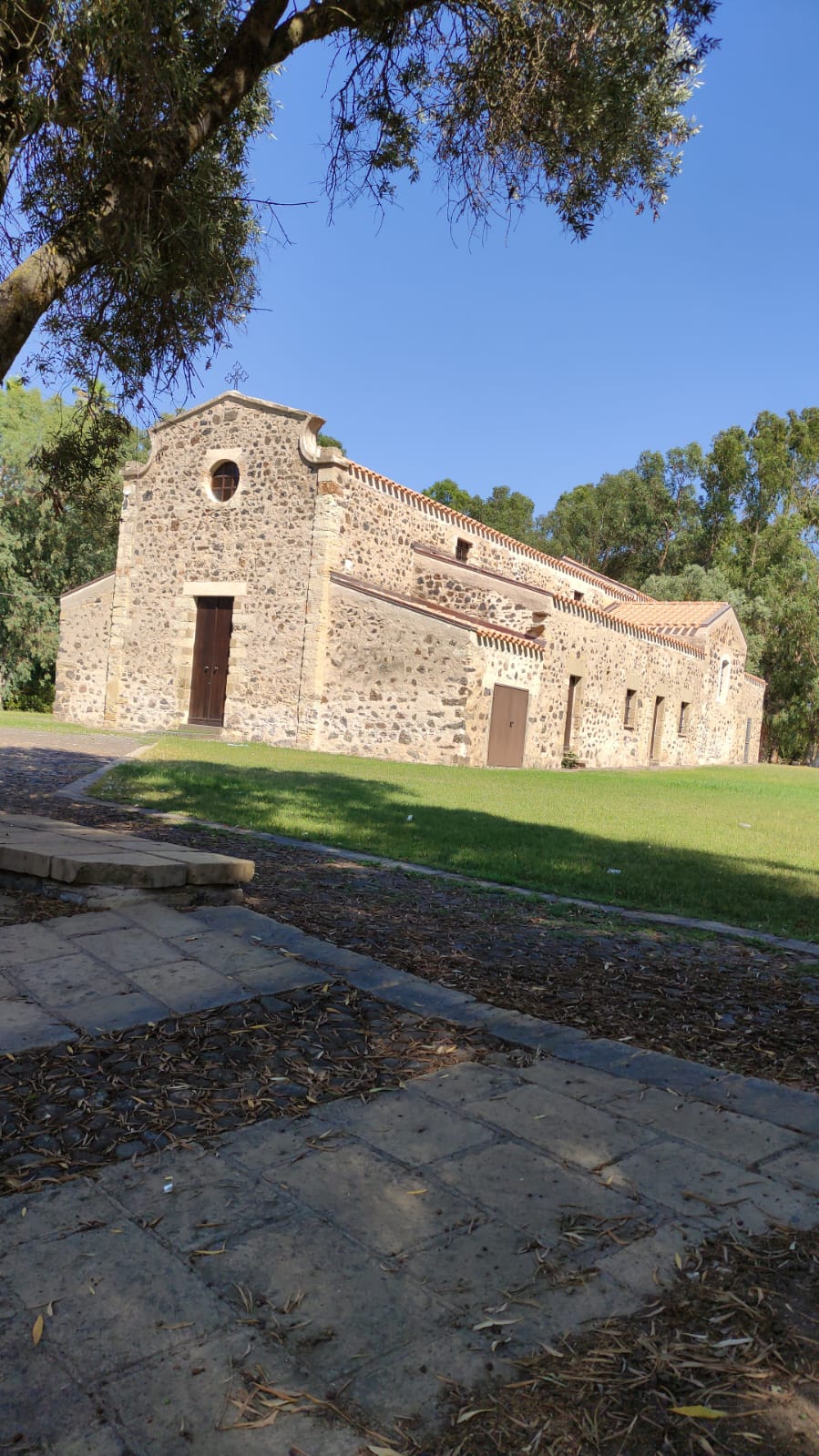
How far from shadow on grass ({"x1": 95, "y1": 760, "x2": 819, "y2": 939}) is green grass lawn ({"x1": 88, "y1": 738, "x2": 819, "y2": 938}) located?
2cm

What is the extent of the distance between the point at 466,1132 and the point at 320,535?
1854 cm

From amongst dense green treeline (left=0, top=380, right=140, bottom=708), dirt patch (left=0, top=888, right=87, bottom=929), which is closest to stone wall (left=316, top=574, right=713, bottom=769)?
dense green treeline (left=0, top=380, right=140, bottom=708)

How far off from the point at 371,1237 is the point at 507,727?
729 inches

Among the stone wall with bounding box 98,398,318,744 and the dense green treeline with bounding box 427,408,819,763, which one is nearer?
the stone wall with bounding box 98,398,318,744

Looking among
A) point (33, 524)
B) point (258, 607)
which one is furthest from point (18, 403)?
point (258, 607)

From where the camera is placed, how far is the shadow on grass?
22.2ft

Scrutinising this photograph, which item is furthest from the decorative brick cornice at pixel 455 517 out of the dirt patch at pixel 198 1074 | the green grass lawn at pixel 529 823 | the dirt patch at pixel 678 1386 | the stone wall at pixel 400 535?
the dirt patch at pixel 678 1386

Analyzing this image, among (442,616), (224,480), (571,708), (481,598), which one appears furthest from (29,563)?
(571,708)

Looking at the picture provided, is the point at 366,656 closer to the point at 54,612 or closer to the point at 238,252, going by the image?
the point at 238,252

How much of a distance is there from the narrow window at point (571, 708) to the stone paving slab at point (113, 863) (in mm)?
19354

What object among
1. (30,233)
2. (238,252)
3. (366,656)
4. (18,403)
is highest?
(18,403)

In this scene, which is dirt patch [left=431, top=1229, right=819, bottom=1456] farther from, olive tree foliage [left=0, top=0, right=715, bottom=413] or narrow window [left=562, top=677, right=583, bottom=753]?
narrow window [left=562, top=677, right=583, bottom=753]

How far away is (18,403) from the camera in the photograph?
34.8m

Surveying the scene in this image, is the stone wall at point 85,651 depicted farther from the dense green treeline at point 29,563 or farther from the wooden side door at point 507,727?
the wooden side door at point 507,727
